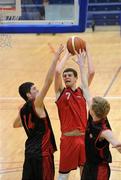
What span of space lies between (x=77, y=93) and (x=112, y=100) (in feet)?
16.7

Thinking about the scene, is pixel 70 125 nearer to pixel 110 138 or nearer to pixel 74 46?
pixel 74 46

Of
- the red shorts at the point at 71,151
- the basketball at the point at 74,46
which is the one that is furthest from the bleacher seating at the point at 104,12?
the red shorts at the point at 71,151

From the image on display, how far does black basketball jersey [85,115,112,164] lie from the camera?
4.20 m

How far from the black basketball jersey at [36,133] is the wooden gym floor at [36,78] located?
1637 millimetres

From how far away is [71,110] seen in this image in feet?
17.0

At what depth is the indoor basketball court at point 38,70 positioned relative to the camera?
21.1 ft

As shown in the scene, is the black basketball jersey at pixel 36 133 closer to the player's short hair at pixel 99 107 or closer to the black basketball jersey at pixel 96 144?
the black basketball jersey at pixel 96 144

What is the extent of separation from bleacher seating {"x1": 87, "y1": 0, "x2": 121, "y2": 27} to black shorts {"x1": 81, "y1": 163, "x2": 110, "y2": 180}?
61.0ft

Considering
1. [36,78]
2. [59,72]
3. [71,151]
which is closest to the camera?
[59,72]

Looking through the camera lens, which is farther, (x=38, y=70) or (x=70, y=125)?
(x=38, y=70)

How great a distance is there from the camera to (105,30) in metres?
23.0

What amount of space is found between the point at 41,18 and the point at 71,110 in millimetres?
2184

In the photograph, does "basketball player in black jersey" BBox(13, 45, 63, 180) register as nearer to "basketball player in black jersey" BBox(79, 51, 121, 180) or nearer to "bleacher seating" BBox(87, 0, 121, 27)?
"basketball player in black jersey" BBox(79, 51, 121, 180)

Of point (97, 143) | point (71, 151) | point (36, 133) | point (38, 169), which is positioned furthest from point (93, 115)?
point (71, 151)
